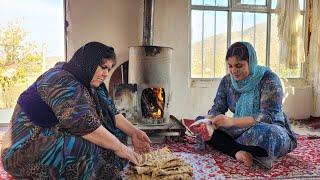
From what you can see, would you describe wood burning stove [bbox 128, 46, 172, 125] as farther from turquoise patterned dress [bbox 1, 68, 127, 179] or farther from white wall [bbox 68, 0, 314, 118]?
turquoise patterned dress [bbox 1, 68, 127, 179]

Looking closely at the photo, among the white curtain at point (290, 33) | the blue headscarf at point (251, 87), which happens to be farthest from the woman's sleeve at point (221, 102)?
the white curtain at point (290, 33)

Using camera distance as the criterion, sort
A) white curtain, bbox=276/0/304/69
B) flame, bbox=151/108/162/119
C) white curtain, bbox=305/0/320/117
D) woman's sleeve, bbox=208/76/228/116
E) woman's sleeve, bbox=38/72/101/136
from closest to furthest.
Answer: woman's sleeve, bbox=38/72/101/136
woman's sleeve, bbox=208/76/228/116
flame, bbox=151/108/162/119
white curtain, bbox=276/0/304/69
white curtain, bbox=305/0/320/117

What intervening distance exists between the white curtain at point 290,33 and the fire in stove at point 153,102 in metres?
1.96

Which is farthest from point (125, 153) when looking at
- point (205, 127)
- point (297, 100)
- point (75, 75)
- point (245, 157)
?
point (297, 100)

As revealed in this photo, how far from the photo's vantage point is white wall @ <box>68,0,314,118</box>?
407 centimetres

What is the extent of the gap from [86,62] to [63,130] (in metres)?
0.33

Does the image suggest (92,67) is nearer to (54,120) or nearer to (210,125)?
(54,120)

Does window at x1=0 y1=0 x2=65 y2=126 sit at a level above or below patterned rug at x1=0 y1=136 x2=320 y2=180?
above

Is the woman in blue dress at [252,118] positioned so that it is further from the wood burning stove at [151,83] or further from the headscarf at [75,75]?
the headscarf at [75,75]

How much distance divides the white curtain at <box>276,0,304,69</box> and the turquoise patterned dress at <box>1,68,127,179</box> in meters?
3.43

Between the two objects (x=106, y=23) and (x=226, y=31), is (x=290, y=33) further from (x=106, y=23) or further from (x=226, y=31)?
(x=106, y=23)

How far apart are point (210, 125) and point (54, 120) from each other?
1.09 meters

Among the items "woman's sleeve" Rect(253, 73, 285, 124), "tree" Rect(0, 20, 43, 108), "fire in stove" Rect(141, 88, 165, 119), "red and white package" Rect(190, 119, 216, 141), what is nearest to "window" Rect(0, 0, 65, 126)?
"tree" Rect(0, 20, 43, 108)

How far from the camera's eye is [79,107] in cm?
156
